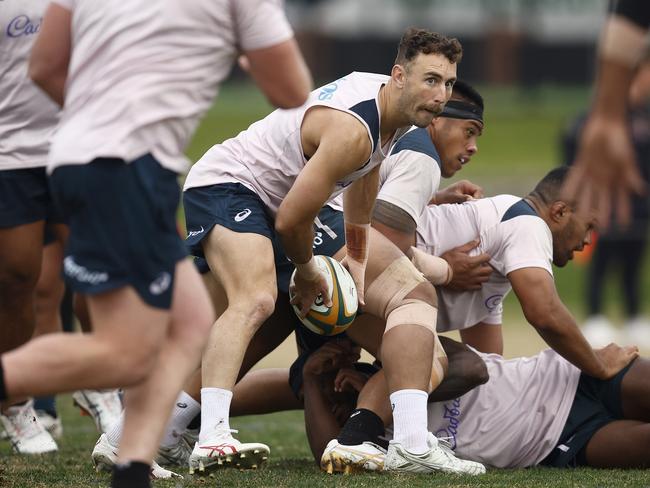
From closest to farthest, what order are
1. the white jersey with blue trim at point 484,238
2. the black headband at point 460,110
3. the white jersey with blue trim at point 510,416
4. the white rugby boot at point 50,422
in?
the white jersey with blue trim at point 510,416 → the white jersey with blue trim at point 484,238 → the black headband at point 460,110 → the white rugby boot at point 50,422

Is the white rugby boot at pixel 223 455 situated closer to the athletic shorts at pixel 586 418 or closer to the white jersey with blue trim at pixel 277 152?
the white jersey with blue trim at pixel 277 152

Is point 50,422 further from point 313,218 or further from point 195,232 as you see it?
point 313,218

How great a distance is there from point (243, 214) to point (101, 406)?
1.76m

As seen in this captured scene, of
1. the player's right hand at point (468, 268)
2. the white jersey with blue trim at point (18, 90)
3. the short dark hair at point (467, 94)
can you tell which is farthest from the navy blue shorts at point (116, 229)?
the short dark hair at point (467, 94)

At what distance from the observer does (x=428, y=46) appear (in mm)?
5516

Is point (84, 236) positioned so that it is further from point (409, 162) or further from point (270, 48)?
point (409, 162)

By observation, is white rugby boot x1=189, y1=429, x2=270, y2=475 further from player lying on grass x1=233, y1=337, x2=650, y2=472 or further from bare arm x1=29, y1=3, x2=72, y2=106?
bare arm x1=29, y1=3, x2=72, y2=106

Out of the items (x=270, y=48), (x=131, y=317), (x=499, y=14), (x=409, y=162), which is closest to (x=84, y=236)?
(x=131, y=317)

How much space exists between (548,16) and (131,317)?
3297 centimetres

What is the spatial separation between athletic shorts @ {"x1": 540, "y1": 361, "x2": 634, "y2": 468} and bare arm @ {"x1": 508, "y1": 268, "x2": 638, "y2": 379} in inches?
2.6

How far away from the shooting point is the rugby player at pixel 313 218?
16.9 feet

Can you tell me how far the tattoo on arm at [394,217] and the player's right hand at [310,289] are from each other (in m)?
0.61

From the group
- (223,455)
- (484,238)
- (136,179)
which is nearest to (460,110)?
(484,238)

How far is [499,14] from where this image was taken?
3512cm
